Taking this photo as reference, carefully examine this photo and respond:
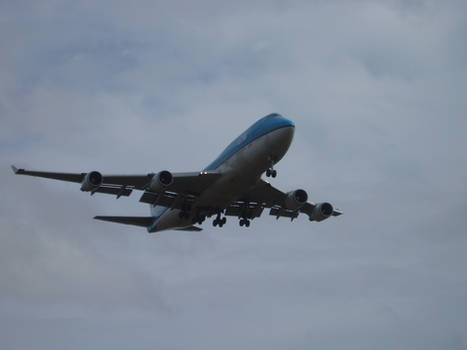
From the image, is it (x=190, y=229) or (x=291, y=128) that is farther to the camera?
(x=190, y=229)

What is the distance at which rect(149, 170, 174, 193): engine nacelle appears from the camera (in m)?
44.0

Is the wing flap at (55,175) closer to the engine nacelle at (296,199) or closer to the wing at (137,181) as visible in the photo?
the wing at (137,181)

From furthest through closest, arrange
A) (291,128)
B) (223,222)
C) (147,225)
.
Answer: (147,225) → (223,222) → (291,128)

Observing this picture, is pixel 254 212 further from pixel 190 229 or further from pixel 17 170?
pixel 17 170

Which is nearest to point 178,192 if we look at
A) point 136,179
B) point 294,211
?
point 136,179

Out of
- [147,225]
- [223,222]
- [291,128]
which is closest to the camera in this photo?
[291,128]

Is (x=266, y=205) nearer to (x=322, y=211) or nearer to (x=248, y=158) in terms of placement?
(x=322, y=211)

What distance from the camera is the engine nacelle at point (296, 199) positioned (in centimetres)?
4884

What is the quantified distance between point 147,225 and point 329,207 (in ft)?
41.4

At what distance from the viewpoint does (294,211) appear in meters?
52.6

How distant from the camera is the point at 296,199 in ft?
160

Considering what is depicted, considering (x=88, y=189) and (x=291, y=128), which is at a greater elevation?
(x=291, y=128)

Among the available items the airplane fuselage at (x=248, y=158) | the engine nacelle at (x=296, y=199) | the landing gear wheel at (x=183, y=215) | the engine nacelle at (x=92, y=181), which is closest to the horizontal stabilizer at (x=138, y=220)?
the landing gear wheel at (x=183, y=215)

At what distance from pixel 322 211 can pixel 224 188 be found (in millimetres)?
9082
